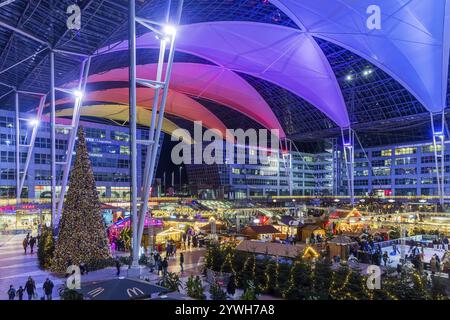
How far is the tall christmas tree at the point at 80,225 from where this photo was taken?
55.9ft

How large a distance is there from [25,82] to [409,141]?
69.1 meters

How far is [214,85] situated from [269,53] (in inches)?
492

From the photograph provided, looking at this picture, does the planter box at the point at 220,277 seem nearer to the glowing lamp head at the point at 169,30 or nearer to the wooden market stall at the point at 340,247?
the wooden market stall at the point at 340,247

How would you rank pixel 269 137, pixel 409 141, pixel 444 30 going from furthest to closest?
pixel 409 141 < pixel 269 137 < pixel 444 30

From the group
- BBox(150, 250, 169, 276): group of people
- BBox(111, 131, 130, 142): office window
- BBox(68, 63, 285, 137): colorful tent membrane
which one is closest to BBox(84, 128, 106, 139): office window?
BBox(111, 131, 130, 142): office window

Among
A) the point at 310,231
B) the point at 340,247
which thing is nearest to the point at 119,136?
the point at 310,231

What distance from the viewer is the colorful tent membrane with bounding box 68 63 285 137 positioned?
1850 inches

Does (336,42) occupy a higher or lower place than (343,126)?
higher

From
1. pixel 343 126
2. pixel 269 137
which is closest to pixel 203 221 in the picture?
pixel 343 126

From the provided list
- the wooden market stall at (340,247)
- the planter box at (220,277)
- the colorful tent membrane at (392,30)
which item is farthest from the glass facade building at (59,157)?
the wooden market stall at (340,247)

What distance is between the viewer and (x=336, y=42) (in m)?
38.8

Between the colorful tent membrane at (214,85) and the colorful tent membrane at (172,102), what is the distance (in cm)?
363

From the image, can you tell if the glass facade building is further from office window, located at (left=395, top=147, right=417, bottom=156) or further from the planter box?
office window, located at (left=395, top=147, right=417, bottom=156)

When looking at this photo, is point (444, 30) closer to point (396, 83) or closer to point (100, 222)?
point (396, 83)
